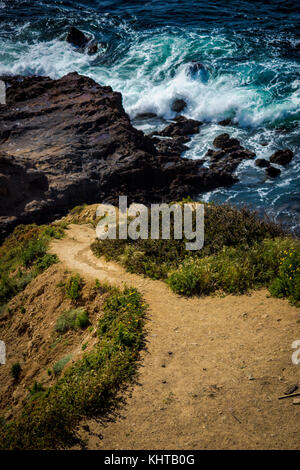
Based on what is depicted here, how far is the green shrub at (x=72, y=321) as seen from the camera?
818 centimetres

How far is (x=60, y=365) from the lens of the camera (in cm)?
724

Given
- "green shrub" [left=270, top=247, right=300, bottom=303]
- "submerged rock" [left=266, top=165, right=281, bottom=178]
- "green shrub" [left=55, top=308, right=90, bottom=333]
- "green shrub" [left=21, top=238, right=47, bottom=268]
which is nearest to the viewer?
"green shrub" [left=270, top=247, right=300, bottom=303]

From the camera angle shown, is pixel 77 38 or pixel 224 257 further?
pixel 77 38

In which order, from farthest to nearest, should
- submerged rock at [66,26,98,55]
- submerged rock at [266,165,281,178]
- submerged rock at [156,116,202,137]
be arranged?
submerged rock at [66,26,98,55] → submerged rock at [156,116,202,137] → submerged rock at [266,165,281,178]

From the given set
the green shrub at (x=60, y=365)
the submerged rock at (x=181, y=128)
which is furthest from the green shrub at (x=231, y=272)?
the submerged rock at (x=181, y=128)

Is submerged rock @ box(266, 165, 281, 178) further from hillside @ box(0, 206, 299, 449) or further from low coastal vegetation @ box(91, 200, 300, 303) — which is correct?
hillside @ box(0, 206, 299, 449)

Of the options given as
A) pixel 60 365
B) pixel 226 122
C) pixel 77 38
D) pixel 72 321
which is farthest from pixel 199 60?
pixel 60 365

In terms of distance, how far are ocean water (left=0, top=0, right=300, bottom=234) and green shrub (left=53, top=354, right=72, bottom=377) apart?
36.2 ft

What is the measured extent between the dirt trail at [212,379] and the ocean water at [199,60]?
862 centimetres

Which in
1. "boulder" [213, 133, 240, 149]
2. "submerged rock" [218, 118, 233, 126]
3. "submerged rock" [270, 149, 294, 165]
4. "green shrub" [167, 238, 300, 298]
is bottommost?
"green shrub" [167, 238, 300, 298]

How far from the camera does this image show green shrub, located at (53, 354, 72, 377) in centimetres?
714

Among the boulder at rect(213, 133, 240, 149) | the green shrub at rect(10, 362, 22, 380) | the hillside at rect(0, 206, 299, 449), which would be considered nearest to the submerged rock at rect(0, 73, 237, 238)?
the boulder at rect(213, 133, 240, 149)

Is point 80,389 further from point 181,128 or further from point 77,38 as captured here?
point 77,38

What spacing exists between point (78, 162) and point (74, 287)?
912cm
